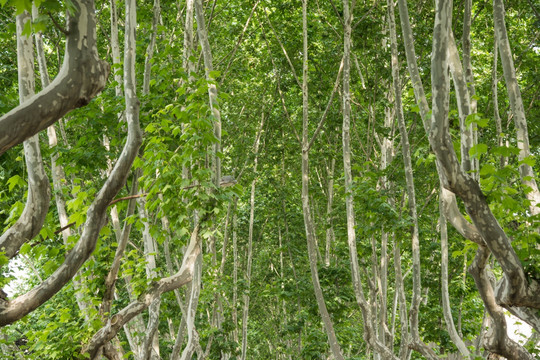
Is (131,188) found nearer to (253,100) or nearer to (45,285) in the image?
(45,285)

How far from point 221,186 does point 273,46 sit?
6336 mm

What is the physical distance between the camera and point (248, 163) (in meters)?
14.6

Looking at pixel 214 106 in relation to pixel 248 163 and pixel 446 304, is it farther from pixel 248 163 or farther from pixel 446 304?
pixel 248 163

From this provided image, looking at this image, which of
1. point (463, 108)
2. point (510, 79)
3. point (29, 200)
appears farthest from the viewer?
point (510, 79)

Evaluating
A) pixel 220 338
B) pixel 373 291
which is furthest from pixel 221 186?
pixel 220 338

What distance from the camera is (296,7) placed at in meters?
11.7

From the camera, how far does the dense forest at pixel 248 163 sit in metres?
4.42

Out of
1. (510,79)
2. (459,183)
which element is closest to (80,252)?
(459,183)

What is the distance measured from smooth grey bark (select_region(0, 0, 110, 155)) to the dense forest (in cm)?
1

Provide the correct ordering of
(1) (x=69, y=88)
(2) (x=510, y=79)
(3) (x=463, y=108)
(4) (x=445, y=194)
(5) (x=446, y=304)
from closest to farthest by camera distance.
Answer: (1) (x=69, y=88) < (3) (x=463, y=108) < (4) (x=445, y=194) < (2) (x=510, y=79) < (5) (x=446, y=304)

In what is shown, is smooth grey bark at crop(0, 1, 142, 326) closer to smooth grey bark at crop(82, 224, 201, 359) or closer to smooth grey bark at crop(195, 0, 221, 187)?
smooth grey bark at crop(82, 224, 201, 359)

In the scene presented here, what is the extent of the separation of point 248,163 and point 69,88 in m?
11.5

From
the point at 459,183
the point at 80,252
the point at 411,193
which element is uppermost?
the point at 459,183

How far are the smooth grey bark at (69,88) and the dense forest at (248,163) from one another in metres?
0.01
